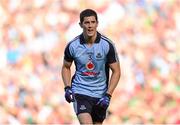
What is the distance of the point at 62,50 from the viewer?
12.3m

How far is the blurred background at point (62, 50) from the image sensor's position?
12.3 meters

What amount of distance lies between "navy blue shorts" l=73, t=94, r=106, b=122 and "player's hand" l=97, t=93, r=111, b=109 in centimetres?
7

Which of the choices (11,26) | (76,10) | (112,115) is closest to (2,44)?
(11,26)

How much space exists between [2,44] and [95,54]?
15.9 feet

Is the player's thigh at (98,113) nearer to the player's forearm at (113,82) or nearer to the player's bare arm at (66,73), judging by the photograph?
the player's forearm at (113,82)

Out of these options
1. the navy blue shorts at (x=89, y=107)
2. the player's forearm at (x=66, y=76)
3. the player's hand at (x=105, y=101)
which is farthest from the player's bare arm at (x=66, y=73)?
the player's hand at (x=105, y=101)

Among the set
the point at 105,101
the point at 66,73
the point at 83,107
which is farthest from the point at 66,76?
the point at 105,101

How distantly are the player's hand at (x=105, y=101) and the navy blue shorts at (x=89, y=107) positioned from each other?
7 cm

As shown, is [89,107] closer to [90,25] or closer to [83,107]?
[83,107]

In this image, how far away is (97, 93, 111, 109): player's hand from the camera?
7.65m

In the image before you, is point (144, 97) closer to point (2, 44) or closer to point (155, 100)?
point (155, 100)

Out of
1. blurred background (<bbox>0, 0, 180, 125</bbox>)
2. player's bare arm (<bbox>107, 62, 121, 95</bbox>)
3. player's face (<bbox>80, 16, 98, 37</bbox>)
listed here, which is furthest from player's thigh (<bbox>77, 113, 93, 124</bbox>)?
blurred background (<bbox>0, 0, 180, 125</bbox>)

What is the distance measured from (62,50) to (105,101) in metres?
4.74

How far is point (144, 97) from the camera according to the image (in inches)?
489
